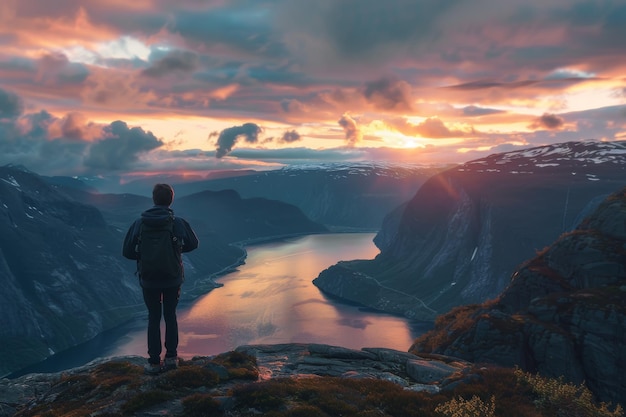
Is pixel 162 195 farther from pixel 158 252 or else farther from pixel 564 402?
pixel 564 402

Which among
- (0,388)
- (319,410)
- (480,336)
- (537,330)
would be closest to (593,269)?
(537,330)

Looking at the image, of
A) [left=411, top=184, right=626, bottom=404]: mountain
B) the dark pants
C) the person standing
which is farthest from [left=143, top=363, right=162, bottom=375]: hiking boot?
[left=411, top=184, right=626, bottom=404]: mountain

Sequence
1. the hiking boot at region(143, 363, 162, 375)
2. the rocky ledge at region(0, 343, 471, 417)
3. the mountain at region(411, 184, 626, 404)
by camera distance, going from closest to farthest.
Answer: the rocky ledge at region(0, 343, 471, 417) → the hiking boot at region(143, 363, 162, 375) → the mountain at region(411, 184, 626, 404)

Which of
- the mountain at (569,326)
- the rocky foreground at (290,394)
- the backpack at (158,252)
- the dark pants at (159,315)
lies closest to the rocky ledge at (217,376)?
the rocky foreground at (290,394)

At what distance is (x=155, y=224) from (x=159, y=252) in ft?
3.23

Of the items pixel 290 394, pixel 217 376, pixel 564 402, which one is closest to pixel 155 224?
pixel 217 376

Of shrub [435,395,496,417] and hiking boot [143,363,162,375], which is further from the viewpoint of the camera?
hiking boot [143,363,162,375]

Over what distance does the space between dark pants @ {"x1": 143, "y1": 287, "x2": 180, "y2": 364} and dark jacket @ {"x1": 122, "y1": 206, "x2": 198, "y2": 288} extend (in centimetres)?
45

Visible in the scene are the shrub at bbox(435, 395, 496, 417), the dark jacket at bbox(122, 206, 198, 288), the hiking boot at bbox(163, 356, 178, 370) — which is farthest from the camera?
the hiking boot at bbox(163, 356, 178, 370)

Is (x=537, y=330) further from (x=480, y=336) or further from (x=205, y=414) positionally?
(x=205, y=414)

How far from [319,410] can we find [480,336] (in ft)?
112

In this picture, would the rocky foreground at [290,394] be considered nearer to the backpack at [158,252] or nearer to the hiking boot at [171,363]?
the hiking boot at [171,363]

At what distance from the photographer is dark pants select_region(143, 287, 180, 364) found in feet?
53.7

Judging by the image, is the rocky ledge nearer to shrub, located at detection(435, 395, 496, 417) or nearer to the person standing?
the person standing
